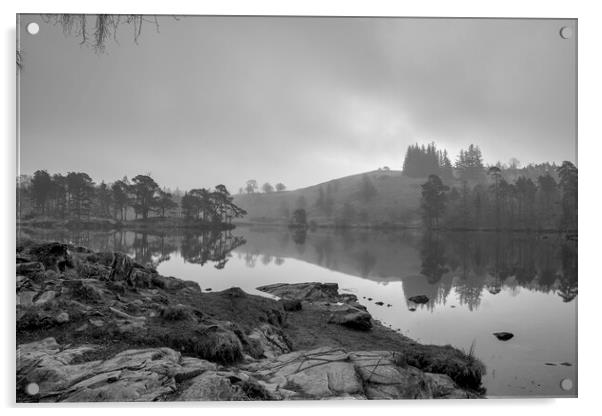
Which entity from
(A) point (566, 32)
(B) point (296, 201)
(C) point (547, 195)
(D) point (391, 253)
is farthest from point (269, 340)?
(A) point (566, 32)

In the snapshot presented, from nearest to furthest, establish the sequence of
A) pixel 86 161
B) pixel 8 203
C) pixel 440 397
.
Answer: pixel 440 397 < pixel 8 203 < pixel 86 161

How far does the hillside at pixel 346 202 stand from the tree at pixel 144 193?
1749 mm

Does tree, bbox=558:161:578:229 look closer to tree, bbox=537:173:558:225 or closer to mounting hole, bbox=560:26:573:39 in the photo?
tree, bbox=537:173:558:225

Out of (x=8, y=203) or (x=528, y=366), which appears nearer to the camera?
(x=8, y=203)

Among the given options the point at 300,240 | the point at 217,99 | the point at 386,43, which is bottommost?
the point at 300,240

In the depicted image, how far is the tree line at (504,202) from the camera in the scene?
6.05 meters

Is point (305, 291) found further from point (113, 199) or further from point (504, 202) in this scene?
point (504, 202)

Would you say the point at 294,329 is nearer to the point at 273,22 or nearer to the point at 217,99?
the point at 217,99

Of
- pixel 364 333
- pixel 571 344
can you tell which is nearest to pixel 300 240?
pixel 364 333

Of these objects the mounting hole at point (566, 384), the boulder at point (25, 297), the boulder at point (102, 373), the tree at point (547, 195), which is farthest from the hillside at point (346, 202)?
the boulder at point (25, 297)

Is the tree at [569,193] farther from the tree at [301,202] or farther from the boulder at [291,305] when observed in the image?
the boulder at [291,305]

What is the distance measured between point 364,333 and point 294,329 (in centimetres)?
166

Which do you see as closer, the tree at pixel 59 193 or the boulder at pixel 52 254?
the tree at pixel 59 193

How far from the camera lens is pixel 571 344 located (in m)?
5.90
